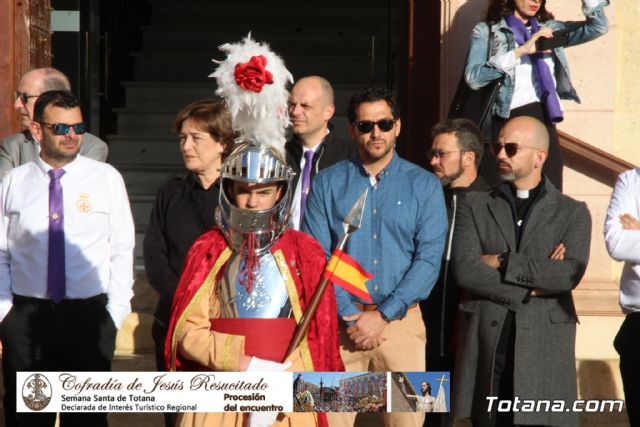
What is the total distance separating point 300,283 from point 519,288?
1388 mm

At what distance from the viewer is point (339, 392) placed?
517 centimetres

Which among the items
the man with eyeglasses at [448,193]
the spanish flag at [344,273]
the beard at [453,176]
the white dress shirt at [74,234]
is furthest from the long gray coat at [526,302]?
the white dress shirt at [74,234]

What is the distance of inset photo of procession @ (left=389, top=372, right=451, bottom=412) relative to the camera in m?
5.53

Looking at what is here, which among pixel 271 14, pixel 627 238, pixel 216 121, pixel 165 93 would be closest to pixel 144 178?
pixel 165 93

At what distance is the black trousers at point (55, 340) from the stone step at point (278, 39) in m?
6.57

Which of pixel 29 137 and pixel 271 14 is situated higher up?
pixel 271 14

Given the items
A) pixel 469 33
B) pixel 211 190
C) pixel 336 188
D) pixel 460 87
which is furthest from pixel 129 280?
pixel 469 33

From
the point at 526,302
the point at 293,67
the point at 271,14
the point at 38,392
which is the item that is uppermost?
the point at 271,14

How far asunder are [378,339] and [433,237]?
572mm

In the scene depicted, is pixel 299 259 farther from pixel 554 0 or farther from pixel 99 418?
pixel 554 0

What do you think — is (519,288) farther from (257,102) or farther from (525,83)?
(525,83)

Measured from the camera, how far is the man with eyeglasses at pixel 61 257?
622 centimetres

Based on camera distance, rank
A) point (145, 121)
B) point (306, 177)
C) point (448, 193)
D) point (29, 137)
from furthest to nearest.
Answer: point (145, 121)
point (29, 137)
point (306, 177)
point (448, 193)

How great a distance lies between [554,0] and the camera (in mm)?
8406
